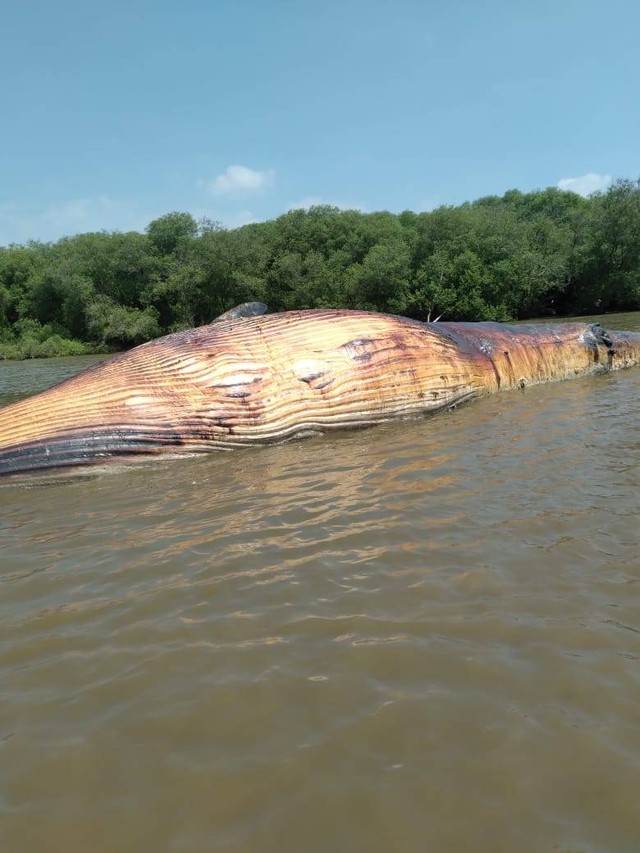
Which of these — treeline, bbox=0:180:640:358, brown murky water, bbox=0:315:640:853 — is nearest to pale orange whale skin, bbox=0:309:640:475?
brown murky water, bbox=0:315:640:853

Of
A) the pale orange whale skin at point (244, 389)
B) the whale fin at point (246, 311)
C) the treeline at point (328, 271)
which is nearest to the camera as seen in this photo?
the pale orange whale skin at point (244, 389)

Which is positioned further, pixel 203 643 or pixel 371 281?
pixel 371 281

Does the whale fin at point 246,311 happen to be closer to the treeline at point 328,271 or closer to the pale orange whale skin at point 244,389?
the pale orange whale skin at point 244,389

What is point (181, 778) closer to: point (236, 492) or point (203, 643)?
point (203, 643)

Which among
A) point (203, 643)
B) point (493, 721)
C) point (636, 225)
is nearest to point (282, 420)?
point (203, 643)

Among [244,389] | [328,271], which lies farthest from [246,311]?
[328,271]

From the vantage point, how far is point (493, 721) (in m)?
1.81

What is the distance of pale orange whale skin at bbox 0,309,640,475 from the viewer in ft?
14.7

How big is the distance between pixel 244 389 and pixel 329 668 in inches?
120

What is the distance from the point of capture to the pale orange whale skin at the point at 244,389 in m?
4.49

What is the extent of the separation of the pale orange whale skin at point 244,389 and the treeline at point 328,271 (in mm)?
31561

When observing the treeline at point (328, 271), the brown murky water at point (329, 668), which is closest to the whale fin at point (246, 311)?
the brown murky water at point (329, 668)

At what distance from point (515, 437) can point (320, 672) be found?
11.1 feet

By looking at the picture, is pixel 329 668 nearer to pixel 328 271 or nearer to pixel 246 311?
pixel 246 311
